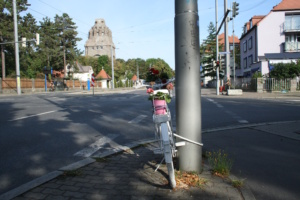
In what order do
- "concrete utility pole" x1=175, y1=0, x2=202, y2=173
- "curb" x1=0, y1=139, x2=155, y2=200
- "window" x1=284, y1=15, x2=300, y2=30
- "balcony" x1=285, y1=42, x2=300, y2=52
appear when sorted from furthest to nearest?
"window" x1=284, y1=15, x2=300, y2=30, "balcony" x1=285, y1=42, x2=300, y2=52, "concrete utility pole" x1=175, y1=0, x2=202, y2=173, "curb" x1=0, y1=139, x2=155, y2=200

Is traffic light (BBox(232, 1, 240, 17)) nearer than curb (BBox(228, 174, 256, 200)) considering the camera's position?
No

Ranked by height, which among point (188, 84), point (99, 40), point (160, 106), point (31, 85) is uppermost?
point (99, 40)

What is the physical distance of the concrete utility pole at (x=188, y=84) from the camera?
3727 mm

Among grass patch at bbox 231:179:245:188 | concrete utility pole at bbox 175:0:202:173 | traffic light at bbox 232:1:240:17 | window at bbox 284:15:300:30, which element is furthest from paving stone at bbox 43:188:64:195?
window at bbox 284:15:300:30

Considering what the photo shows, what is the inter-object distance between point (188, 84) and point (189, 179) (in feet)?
4.22

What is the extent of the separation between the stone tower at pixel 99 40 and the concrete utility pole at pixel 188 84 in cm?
11715

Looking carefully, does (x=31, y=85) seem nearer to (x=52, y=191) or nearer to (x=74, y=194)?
(x=52, y=191)

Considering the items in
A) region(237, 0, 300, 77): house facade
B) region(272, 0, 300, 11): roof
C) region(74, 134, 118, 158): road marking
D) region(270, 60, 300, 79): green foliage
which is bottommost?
region(74, 134, 118, 158): road marking

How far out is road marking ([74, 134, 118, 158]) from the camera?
519cm

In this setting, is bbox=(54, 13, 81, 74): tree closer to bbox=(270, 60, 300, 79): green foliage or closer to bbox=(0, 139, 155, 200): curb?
bbox=(270, 60, 300, 79): green foliage

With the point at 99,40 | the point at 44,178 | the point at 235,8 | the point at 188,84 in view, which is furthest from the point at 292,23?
the point at 99,40

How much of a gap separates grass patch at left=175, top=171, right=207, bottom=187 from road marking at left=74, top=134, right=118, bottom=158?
7.04ft

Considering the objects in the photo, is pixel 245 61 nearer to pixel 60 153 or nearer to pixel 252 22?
pixel 252 22

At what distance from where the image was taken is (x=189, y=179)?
3.47 meters
